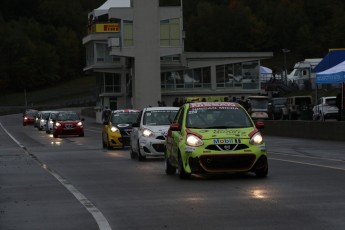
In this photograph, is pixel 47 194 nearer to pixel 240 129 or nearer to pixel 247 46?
pixel 240 129

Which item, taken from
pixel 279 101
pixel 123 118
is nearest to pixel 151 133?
pixel 123 118

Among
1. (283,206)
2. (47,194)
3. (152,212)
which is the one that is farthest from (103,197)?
(283,206)

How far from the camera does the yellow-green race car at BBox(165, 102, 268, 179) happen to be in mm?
15867

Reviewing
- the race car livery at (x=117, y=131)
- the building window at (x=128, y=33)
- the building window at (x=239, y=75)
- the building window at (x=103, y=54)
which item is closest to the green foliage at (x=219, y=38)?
the building window at (x=239, y=75)

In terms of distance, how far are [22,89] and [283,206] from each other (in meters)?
151

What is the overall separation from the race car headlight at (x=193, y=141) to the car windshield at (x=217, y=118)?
21.7 inches

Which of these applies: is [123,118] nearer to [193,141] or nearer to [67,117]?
[193,141]

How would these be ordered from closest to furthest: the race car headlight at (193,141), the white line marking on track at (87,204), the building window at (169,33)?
the white line marking on track at (87,204)
the race car headlight at (193,141)
the building window at (169,33)

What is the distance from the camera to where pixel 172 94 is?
8631cm

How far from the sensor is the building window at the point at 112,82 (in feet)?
290

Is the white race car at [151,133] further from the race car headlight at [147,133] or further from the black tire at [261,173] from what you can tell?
the black tire at [261,173]

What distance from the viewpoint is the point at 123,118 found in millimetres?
31859

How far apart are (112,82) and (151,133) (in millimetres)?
65745

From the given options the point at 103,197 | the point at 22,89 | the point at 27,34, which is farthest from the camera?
the point at 27,34
